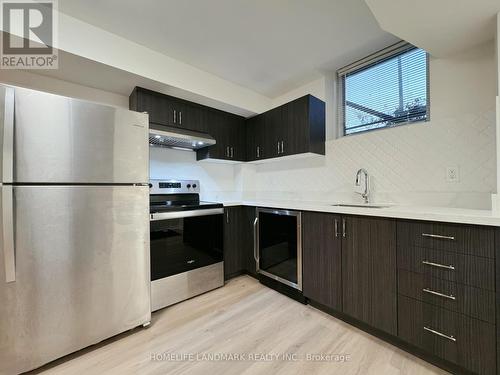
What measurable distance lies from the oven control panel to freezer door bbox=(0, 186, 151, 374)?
0.76 m

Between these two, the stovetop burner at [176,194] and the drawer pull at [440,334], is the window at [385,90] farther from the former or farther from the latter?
the stovetop burner at [176,194]

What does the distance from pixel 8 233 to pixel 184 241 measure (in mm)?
1163

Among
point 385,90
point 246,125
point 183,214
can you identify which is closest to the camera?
point 183,214

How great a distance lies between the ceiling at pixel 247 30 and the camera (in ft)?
5.05

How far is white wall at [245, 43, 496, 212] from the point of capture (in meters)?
1.54

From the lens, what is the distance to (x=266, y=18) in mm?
1656

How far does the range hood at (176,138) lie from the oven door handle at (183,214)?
0.77 metres

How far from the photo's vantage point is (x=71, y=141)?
1.35 meters

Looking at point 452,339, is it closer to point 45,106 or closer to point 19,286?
point 19,286

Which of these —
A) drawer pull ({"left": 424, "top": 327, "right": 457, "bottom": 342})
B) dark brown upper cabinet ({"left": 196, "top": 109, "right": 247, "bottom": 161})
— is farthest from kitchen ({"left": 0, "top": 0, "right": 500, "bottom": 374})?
dark brown upper cabinet ({"left": 196, "top": 109, "right": 247, "bottom": 161})

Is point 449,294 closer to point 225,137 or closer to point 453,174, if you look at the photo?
point 453,174

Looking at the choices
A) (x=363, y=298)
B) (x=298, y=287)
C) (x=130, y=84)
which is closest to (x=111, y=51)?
(x=130, y=84)

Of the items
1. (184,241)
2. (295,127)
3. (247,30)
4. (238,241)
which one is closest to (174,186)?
(184,241)

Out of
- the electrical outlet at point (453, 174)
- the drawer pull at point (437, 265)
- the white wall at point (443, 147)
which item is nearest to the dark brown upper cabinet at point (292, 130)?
the white wall at point (443, 147)
